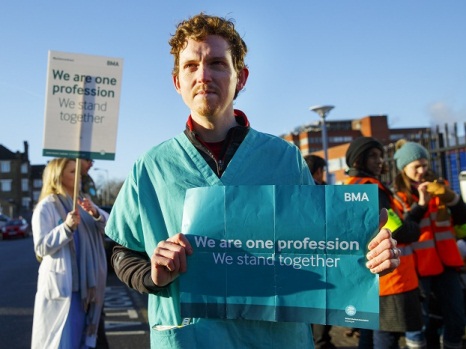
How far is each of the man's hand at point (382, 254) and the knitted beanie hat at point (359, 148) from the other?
2.83 m

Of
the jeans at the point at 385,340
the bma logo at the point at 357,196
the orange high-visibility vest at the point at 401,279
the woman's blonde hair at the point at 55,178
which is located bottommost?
the jeans at the point at 385,340

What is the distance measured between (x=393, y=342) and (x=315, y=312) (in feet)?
8.98

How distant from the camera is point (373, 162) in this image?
4422 mm

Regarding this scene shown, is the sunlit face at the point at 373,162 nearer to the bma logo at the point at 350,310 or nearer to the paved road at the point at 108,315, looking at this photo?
the bma logo at the point at 350,310

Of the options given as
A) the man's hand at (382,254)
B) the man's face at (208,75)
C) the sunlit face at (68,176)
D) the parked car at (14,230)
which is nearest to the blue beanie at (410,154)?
the sunlit face at (68,176)

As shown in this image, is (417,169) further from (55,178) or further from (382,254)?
(382,254)

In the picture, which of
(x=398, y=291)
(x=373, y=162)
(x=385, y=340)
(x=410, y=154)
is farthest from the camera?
(x=410, y=154)

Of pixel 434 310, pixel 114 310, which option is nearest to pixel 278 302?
pixel 434 310

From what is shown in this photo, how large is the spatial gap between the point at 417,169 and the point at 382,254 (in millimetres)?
3263

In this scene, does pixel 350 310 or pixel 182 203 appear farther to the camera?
pixel 182 203

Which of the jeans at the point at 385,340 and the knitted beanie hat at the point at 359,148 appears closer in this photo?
the jeans at the point at 385,340

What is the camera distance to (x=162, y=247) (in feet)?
5.53

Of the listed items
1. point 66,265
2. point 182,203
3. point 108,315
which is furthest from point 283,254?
point 108,315

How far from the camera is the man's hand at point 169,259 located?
1.67 metres
